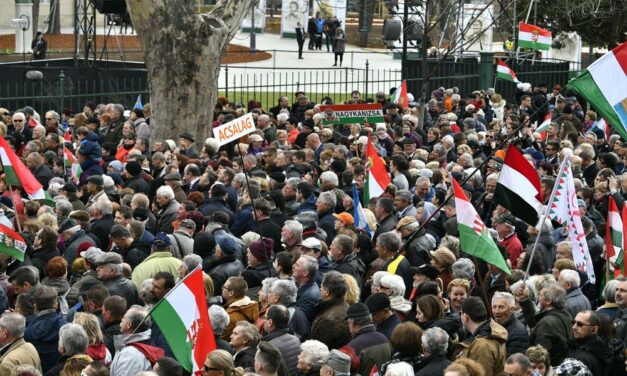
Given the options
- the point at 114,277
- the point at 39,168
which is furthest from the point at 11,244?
the point at 39,168

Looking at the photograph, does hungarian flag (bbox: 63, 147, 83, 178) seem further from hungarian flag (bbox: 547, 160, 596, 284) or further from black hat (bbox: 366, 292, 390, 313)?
black hat (bbox: 366, 292, 390, 313)

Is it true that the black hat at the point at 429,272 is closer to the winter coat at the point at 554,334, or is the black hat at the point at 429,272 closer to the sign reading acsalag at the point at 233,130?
the winter coat at the point at 554,334

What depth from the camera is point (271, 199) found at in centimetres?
1352

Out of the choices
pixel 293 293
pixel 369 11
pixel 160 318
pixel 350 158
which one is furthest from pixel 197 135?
pixel 369 11

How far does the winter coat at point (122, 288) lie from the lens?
10234 mm

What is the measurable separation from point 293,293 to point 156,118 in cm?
1145

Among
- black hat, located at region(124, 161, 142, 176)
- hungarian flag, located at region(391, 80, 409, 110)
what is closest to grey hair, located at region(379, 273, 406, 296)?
black hat, located at region(124, 161, 142, 176)

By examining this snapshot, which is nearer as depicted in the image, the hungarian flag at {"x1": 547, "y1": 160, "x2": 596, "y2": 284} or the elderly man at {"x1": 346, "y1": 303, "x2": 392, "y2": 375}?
the elderly man at {"x1": 346, "y1": 303, "x2": 392, "y2": 375}

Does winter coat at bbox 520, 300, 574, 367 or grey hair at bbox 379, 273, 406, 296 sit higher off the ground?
grey hair at bbox 379, 273, 406, 296

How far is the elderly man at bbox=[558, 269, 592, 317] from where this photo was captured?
10.1 metres

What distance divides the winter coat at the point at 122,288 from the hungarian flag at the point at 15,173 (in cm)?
288

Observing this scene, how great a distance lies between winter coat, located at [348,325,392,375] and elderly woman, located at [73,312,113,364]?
174cm

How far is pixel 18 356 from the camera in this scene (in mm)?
8555

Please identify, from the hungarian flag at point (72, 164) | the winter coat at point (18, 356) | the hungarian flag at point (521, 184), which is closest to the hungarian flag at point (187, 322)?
the winter coat at point (18, 356)
